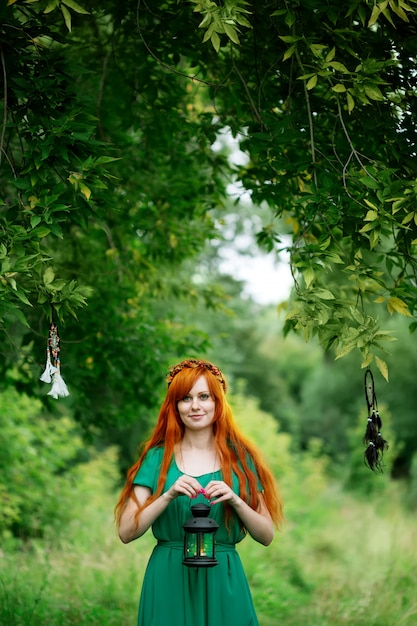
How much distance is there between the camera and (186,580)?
383 centimetres

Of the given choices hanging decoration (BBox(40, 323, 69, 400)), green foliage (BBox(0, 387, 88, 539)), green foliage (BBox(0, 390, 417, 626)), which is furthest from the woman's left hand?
green foliage (BBox(0, 387, 88, 539))

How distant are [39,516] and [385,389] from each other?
10.9m

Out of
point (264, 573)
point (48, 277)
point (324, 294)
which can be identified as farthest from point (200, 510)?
point (264, 573)

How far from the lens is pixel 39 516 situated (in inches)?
404

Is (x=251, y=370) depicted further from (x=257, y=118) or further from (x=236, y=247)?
(x=257, y=118)

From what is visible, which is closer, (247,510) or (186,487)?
(186,487)

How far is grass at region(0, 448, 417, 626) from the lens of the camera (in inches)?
256

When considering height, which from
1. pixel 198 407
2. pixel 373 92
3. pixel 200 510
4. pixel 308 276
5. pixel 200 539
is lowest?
pixel 200 539

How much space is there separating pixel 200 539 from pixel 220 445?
521 millimetres

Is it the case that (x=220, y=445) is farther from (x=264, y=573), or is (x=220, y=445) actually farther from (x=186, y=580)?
(x=264, y=573)

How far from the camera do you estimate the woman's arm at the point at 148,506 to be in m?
3.61

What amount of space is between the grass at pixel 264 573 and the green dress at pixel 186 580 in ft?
6.12

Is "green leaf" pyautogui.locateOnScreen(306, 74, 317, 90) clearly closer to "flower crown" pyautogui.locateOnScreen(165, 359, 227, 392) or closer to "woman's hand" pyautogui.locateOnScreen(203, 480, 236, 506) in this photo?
"flower crown" pyautogui.locateOnScreen(165, 359, 227, 392)

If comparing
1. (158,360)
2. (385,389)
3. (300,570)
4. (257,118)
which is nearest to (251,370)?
(385,389)
